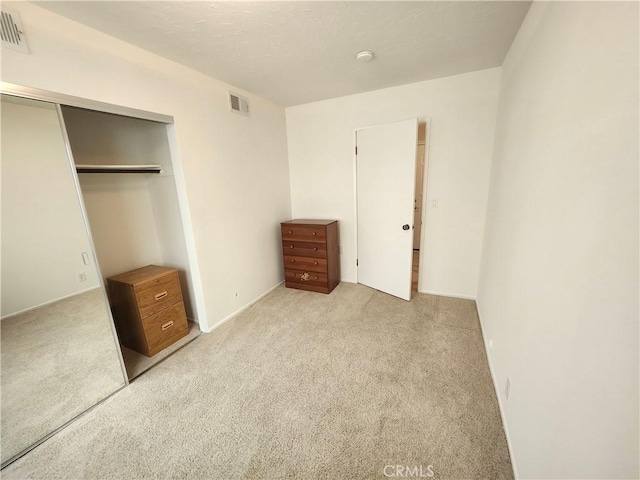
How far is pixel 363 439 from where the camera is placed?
1370 mm

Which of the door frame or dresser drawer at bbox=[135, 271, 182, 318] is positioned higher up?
the door frame

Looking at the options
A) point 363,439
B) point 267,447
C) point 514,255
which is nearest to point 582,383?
point 514,255

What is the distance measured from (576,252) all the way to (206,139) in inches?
102

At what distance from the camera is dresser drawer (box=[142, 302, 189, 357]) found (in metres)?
2.07

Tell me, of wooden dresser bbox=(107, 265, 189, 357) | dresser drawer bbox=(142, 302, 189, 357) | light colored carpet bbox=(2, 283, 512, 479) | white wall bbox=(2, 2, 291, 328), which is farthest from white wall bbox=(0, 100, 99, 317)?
light colored carpet bbox=(2, 283, 512, 479)

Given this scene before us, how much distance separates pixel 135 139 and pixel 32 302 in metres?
1.51

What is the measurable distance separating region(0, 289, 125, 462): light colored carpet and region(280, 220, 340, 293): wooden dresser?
1.91 m

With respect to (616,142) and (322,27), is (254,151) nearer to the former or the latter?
(322,27)

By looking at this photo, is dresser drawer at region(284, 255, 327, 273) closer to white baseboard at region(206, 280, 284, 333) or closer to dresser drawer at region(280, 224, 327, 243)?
dresser drawer at region(280, 224, 327, 243)

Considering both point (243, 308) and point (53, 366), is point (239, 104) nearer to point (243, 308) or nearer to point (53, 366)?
point (243, 308)

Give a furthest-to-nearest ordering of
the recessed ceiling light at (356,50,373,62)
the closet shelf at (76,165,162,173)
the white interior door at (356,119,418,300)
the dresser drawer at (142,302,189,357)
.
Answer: the white interior door at (356,119,418,300)
the dresser drawer at (142,302,189,357)
the recessed ceiling light at (356,50,373,62)
the closet shelf at (76,165,162,173)

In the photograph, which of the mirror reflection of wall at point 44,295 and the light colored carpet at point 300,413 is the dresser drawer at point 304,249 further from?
the mirror reflection of wall at point 44,295

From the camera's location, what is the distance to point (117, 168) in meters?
1.95

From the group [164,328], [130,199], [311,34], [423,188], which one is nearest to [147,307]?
[164,328]
